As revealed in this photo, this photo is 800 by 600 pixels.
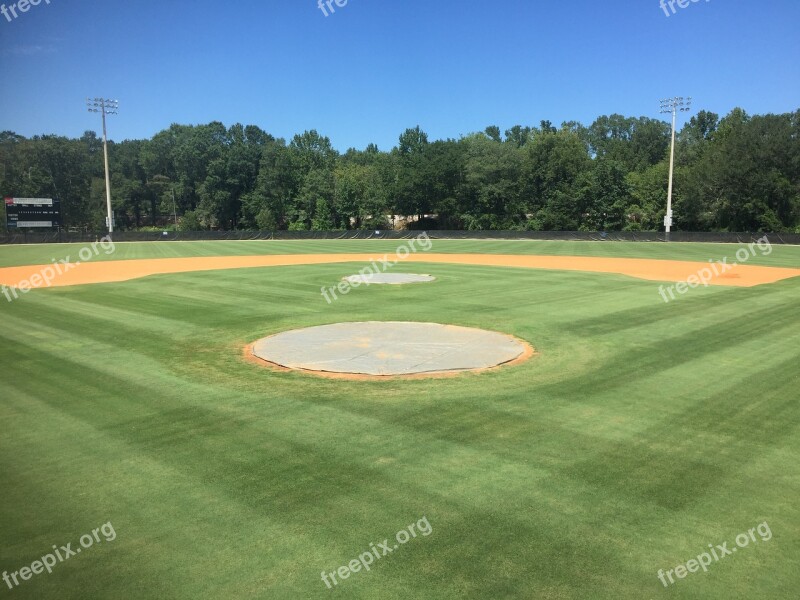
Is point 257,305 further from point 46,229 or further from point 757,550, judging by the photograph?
point 46,229

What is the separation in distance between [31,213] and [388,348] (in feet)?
216

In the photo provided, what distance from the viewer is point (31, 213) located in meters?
62.3

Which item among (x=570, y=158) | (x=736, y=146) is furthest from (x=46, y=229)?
(x=736, y=146)

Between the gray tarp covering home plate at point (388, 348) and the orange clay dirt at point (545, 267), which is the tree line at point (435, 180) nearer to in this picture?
the orange clay dirt at point (545, 267)

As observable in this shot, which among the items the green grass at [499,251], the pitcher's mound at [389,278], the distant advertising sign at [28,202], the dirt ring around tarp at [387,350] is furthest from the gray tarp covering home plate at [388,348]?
the distant advertising sign at [28,202]

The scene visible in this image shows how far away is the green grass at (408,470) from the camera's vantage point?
427cm

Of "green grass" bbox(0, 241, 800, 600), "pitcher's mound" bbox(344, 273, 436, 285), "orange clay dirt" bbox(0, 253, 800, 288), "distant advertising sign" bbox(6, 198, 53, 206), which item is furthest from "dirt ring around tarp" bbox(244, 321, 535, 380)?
"distant advertising sign" bbox(6, 198, 53, 206)

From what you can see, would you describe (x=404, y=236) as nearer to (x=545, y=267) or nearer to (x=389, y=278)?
(x=545, y=267)

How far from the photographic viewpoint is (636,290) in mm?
19938

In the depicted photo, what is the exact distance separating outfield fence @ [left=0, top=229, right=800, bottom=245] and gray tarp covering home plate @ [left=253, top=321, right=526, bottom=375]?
53275 mm

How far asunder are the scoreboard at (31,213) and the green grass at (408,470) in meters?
60.0

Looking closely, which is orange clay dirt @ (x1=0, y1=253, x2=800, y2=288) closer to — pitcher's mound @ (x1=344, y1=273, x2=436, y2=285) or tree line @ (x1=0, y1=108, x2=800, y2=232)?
pitcher's mound @ (x1=344, y1=273, x2=436, y2=285)

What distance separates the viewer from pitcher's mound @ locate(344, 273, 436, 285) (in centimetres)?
2228

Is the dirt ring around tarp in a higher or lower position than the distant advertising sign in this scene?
lower
